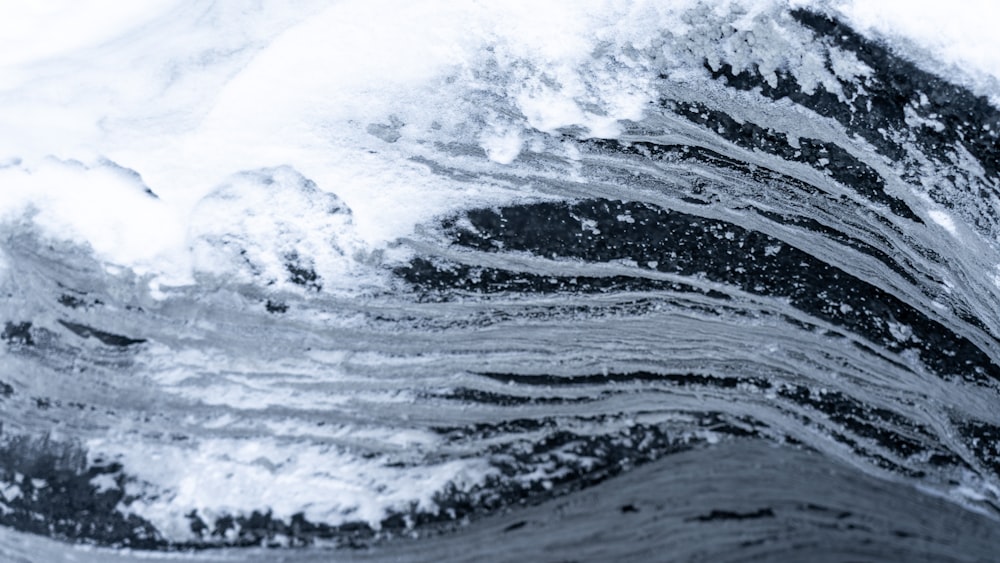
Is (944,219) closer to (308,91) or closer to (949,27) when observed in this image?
(949,27)

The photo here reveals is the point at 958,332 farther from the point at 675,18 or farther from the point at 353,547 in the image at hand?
the point at 353,547

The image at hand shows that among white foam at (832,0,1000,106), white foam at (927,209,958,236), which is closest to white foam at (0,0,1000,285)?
white foam at (832,0,1000,106)

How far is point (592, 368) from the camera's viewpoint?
1.05 metres

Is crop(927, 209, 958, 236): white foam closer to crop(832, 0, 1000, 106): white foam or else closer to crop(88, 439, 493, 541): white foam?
crop(832, 0, 1000, 106): white foam

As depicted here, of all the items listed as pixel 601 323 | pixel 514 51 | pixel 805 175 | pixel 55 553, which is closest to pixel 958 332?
pixel 805 175

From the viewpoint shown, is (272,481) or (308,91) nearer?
(272,481)

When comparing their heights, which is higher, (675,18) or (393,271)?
(675,18)

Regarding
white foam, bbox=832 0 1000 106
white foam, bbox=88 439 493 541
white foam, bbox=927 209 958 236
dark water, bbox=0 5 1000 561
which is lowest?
white foam, bbox=88 439 493 541

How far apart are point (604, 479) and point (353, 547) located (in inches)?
12.8

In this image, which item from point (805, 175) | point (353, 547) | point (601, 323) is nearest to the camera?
point (353, 547)

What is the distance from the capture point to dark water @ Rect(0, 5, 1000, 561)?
965 mm

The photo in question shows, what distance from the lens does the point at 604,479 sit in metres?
0.98

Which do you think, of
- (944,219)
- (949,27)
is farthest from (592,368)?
(949,27)

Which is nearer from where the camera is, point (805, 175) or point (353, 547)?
point (353, 547)
